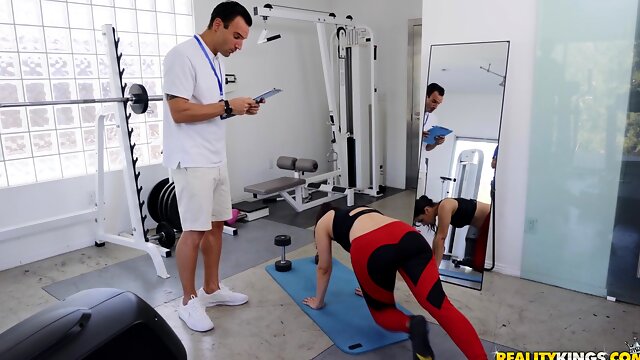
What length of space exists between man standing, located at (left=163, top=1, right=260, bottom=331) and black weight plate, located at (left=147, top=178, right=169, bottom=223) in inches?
69.0

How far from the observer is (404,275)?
6.64ft

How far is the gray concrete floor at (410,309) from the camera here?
2.30 meters

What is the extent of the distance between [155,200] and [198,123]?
2024 millimetres

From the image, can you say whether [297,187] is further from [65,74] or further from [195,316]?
[195,316]

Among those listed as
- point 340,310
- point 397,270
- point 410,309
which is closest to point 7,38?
point 340,310

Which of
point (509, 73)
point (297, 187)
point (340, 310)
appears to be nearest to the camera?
point (340, 310)

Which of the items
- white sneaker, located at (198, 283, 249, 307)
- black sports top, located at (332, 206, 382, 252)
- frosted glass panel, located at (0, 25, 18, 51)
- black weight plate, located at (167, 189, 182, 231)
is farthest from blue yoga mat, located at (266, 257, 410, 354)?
frosted glass panel, located at (0, 25, 18, 51)

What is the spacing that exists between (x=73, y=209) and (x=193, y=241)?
A: 78.5 inches

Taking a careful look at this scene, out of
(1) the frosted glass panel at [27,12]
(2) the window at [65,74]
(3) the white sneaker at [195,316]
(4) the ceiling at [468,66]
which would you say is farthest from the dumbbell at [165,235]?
(4) the ceiling at [468,66]

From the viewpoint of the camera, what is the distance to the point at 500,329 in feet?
7.98

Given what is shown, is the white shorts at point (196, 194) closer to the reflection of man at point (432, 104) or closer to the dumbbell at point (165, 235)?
the dumbbell at point (165, 235)

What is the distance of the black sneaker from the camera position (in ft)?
6.12

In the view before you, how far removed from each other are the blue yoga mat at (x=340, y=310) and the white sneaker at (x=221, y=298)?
32 cm

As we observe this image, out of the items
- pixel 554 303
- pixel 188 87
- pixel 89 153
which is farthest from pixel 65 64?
pixel 554 303
